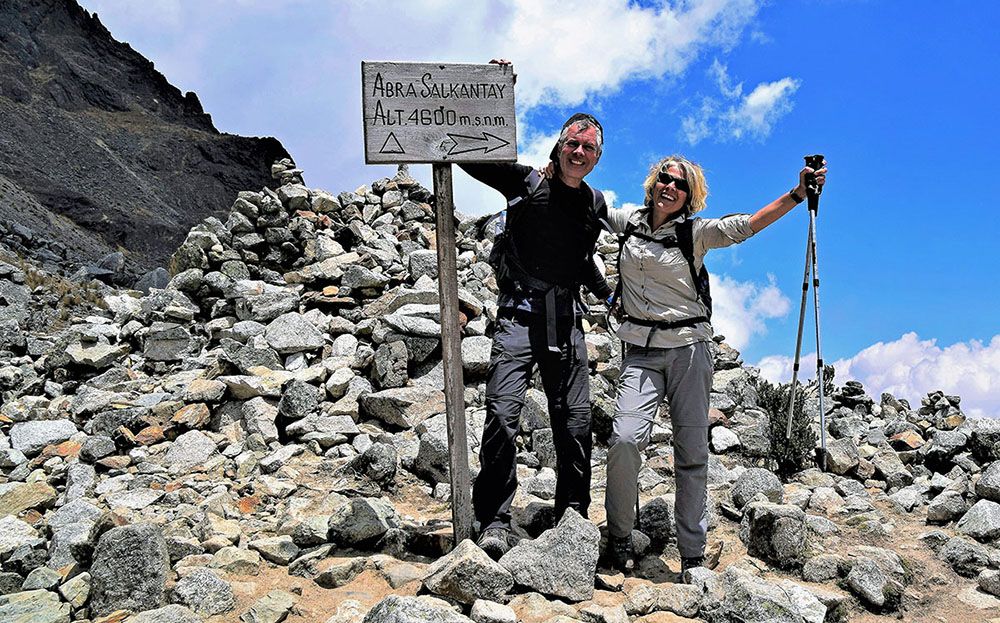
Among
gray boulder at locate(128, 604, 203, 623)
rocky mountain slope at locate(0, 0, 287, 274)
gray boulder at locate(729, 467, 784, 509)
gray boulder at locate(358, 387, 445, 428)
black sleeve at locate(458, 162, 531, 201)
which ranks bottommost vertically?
gray boulder at locate(128, 604, 203, 623)

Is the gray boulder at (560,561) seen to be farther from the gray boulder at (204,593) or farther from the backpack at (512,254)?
the gray boulder at (204,593)

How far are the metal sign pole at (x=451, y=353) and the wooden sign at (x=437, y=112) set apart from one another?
24cm

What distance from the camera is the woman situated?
5070 millimetres

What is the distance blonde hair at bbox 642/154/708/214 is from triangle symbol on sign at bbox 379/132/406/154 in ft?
5.97

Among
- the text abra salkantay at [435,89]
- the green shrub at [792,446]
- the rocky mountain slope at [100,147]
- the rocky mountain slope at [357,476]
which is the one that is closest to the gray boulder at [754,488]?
the rocky mountain slope at [357,476]

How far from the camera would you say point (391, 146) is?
5301mm

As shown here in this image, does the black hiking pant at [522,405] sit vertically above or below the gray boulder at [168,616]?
above

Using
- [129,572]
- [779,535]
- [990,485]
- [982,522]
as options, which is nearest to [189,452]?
[129,572]

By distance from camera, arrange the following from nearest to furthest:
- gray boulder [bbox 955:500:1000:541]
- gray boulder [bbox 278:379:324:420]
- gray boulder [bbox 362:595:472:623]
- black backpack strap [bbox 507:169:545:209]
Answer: gray boulder [bbox 362:595:472:623], black backpack strap [bbox 507:169:545:209], gray boulder [bbox 955:500:1000:541], gray boulder [bbox 278:379:324:420]

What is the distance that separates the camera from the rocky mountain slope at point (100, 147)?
50.3 metres

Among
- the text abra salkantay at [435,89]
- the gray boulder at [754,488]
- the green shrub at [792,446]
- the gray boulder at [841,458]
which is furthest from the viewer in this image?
the gray boulder at [841,458]

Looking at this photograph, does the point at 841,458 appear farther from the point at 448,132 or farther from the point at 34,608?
the point at 34,608

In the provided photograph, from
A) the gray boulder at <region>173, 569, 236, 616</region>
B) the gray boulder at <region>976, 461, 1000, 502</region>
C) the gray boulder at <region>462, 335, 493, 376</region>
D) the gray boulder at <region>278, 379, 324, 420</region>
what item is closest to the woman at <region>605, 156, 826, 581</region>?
the gray boulder at <region>173, 569, 236, 616</region>

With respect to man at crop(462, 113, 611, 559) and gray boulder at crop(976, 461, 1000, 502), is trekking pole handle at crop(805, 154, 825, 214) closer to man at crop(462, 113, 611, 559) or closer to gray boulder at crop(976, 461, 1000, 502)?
man at crop(462, 113, 611, 559)
